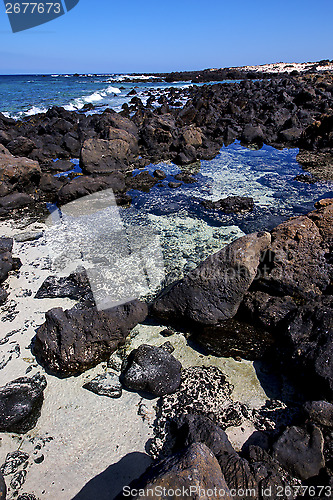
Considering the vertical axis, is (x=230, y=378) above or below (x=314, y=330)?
below

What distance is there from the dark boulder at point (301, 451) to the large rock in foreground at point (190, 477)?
70cm

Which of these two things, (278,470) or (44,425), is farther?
(44,425)

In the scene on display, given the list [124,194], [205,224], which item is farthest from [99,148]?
[205,224]

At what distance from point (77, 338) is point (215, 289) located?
161 cm

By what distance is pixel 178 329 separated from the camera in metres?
3.76

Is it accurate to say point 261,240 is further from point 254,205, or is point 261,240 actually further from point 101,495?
A: point 254,205

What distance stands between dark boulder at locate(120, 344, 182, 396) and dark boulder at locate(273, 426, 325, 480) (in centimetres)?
104

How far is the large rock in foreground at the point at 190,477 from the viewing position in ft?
5.33

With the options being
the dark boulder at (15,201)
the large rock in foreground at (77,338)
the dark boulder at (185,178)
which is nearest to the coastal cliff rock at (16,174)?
the dark boulder at (15,201)

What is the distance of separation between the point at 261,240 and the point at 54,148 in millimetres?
9771

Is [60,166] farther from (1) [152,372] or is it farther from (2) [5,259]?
(1) [152,372]

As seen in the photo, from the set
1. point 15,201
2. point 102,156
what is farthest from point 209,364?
point 102,156

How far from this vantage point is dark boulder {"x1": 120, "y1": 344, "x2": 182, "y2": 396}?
2.93m

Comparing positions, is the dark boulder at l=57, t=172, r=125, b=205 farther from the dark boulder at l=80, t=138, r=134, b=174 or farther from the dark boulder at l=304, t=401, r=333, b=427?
the dark boulder at l=304, t=401, r=333, b=427
